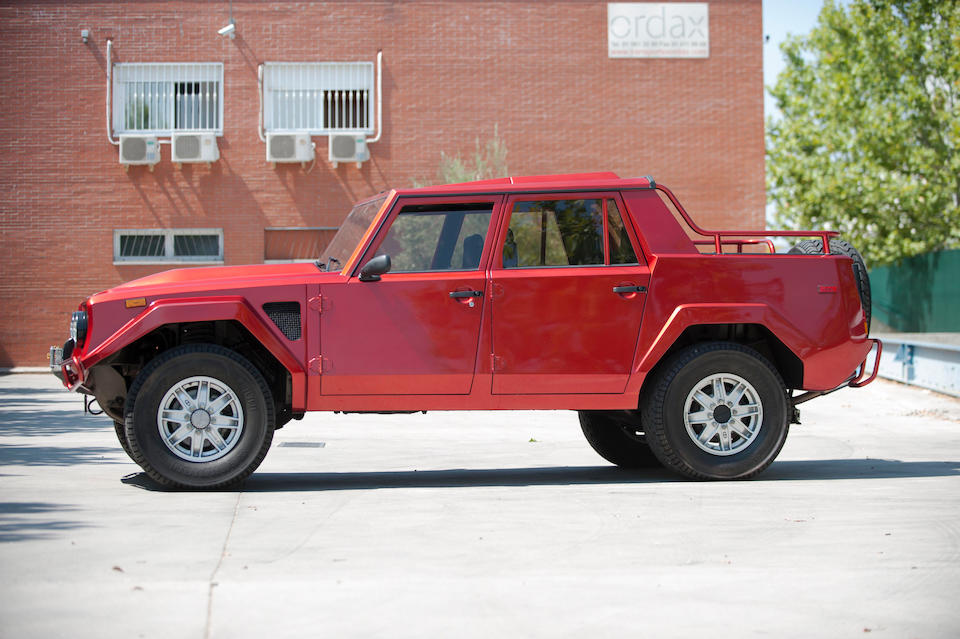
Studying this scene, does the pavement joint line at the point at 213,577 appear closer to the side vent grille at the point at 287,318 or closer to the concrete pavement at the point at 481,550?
the concrete pavement at the point at 481,550

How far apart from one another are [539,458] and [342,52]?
18912 millimetres

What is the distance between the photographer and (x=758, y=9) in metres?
27.3

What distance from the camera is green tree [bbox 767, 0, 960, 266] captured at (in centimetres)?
4053

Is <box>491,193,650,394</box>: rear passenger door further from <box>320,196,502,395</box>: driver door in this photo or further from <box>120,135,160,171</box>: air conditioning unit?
<box>120,135,160,171</box>: air conditioning unit

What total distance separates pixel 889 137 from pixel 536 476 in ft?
116

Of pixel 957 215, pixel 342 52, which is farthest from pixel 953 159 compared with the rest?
pixel 342 52

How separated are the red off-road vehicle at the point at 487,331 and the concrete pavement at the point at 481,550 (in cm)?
48

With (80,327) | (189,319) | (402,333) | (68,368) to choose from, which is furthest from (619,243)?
(68,368)

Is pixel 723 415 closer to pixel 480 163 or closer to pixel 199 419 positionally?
pixel 199 419

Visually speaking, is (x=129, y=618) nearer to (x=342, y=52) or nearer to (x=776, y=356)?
(x=776, y=356)

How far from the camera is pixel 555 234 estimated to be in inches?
318

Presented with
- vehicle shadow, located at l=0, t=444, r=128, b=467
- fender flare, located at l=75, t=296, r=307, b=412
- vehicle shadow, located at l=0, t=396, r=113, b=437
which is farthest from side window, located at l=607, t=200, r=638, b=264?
vehicle shadow, located at l=0, t=396, r=113, b=437

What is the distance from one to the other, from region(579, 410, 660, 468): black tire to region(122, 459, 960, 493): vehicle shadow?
130 millimetres

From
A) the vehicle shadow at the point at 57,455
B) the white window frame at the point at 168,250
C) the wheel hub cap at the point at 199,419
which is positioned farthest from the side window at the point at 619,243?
the white window frame at the point at 168,250
